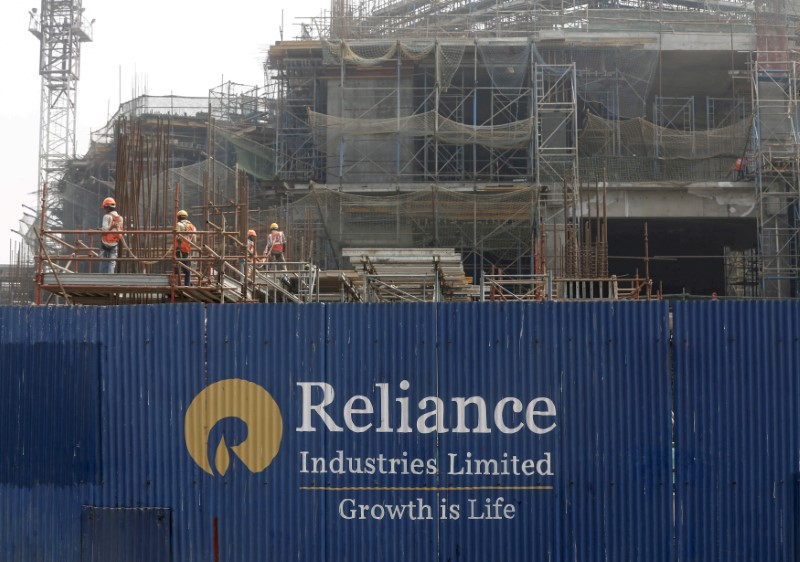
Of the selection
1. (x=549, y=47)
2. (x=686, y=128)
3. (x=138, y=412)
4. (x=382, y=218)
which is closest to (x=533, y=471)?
(x=138, y=412)

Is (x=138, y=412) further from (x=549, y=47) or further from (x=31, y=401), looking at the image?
(x=549, y=47)

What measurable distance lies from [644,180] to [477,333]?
2660cm

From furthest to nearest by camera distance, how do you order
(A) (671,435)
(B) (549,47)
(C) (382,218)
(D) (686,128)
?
(D) (686,128), (B) (549,47), (C) (382,218), (A) (671,435)

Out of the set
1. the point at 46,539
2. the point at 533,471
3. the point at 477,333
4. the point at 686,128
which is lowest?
the point at 46,539

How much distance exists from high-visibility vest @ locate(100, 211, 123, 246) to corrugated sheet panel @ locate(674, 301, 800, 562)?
9.17m

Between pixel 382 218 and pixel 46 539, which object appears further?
pixel 382 218

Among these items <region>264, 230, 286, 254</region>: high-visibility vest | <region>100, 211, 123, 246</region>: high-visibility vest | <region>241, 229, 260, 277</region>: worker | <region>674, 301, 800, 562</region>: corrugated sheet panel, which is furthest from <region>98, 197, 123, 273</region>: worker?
<region>674, 301, 800, 562</region>: corrugated sheet panel

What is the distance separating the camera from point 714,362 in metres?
13.1

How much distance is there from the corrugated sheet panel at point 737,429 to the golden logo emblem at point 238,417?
5.65 m

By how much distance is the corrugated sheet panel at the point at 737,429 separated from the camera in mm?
12852

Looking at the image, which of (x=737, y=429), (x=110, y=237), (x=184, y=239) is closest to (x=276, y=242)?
(x=110, y=237)

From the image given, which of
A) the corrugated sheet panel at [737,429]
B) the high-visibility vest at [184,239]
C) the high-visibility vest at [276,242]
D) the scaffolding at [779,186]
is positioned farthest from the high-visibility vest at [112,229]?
the scaffolding at [779,186]

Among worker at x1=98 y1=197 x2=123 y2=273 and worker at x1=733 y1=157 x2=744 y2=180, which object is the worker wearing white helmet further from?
worker at x1=733 y1=157 x2=744 y2=180

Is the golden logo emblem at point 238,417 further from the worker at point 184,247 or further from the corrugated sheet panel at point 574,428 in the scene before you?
the worker at point 184,247
